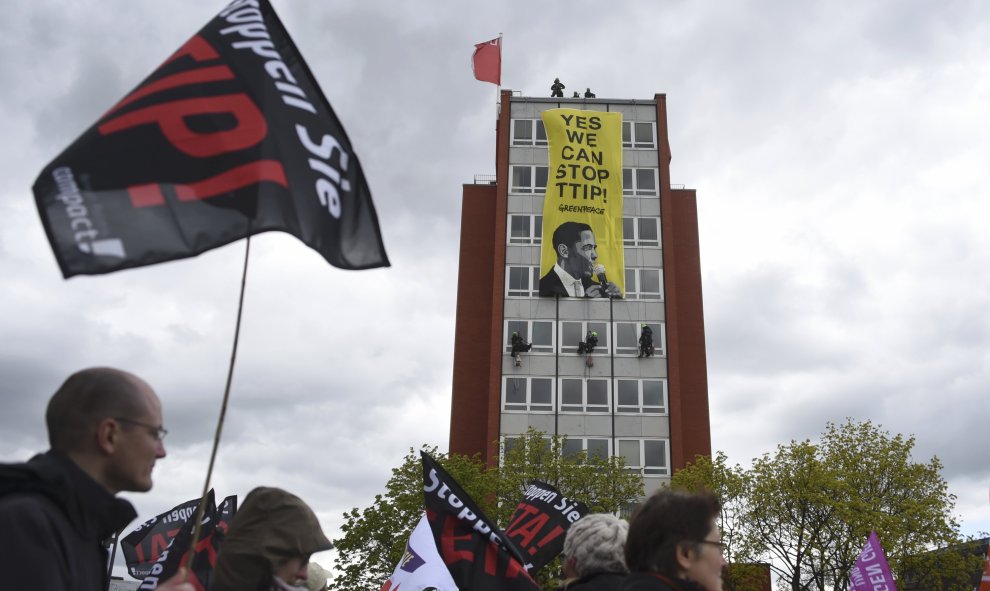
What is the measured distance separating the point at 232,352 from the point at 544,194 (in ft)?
158

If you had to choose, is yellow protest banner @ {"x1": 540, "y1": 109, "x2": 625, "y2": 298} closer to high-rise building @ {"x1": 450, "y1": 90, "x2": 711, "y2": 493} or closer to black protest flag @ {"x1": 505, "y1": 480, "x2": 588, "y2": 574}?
high-rise building @ {"x1": 450, "y1": 90, "x2": 711, "y2": 493}

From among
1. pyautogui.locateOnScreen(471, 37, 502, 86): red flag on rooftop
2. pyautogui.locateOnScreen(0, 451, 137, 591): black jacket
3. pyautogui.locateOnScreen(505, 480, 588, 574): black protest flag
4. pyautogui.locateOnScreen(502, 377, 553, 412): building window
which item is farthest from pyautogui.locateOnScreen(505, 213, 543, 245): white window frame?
pyautogui.locateOnScreen(0, 451, 137, 591): black jacket

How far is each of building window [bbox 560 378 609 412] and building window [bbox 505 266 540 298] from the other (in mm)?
5303

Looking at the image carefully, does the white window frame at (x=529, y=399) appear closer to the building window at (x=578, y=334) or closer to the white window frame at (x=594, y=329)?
the white window frame at (x=594, y=329)

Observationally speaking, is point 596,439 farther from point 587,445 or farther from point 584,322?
point 584,322

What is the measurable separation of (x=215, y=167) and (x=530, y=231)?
152ft

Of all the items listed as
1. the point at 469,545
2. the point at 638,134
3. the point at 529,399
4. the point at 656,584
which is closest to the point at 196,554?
the point at 469,545

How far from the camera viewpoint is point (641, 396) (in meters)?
46.3

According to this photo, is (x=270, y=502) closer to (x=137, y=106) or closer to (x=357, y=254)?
(x=357, y=254)

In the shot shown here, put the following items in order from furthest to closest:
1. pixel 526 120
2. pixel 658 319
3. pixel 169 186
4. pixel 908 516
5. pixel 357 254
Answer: pixel 526 120 → pixel 658 319 → pixel 908 516 → pixel 357 254 → pixel 169 186

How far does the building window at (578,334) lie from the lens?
47.1 m

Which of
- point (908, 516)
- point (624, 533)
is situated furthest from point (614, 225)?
point (624, 533)

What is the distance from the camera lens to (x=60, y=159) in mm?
3477

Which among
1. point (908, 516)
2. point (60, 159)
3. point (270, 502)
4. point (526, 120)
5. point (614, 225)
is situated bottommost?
point (270, 502)
